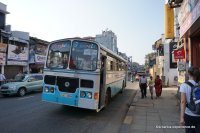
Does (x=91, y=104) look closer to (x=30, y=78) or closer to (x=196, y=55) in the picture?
(x=196, y=55)

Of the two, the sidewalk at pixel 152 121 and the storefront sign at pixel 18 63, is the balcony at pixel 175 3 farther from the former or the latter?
the storefront sign at pixel 18 63

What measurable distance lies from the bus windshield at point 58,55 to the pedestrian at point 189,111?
246 inches

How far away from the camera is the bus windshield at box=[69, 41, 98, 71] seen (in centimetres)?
979

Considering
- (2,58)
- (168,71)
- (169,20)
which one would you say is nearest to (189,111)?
(169,20)

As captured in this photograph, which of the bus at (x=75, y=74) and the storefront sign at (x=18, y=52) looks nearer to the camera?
the bus at (x=75, y=74)

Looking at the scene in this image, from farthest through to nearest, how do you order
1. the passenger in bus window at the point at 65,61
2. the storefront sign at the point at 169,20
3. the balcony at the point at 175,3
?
the storefront sign at the point at 169,20 → the balcony at the point at 175,3 → the passenger in bus window at the point at 65,61

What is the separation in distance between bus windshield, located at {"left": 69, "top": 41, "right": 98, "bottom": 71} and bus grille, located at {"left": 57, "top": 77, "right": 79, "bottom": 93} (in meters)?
0.53

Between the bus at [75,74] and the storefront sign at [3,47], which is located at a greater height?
the storefront sign at [3,47]

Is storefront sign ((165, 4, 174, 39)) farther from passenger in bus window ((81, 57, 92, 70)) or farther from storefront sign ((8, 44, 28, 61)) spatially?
storefront sign ((8, 44, 28, 61))

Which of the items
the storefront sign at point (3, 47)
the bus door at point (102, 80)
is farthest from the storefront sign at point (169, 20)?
the storefront sign at point (3, 47)

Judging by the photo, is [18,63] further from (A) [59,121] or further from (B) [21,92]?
(A) [59,121]

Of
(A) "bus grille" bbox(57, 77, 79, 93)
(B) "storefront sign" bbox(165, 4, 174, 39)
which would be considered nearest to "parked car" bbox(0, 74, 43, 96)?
(A) "bus grille" bbox(57, 77, 79, 93)

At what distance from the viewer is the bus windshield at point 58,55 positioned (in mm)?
10164

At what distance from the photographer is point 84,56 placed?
9898 mm
